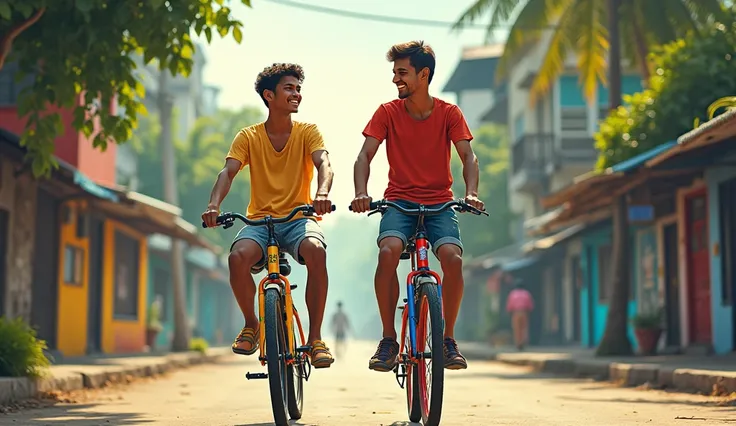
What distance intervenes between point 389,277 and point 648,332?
13176mm

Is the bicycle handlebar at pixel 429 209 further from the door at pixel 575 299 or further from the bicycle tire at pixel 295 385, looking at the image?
the door at pixel 575 299

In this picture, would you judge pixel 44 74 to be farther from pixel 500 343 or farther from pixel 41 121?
pixel 500 343

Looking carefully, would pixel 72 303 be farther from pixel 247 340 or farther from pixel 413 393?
pixel 413 393

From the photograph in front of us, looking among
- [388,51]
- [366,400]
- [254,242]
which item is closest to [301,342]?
[254,242]

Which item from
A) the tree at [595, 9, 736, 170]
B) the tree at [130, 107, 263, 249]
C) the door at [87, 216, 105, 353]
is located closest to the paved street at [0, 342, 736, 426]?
the tree at [595, 9, 736, 170]

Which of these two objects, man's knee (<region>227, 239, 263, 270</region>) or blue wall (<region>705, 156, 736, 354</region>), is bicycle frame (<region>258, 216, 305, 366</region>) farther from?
blue wall (<region>705, 156, 736, 354</region>)

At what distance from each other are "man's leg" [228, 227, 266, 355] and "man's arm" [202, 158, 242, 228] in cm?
20

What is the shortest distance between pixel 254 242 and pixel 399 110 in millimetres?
1187

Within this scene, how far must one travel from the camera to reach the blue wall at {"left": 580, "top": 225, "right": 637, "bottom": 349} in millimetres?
28641

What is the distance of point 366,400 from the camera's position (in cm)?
1111

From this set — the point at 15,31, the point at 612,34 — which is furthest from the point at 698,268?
the point at 15,31

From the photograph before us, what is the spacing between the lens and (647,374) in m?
13.4

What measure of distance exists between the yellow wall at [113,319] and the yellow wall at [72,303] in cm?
180

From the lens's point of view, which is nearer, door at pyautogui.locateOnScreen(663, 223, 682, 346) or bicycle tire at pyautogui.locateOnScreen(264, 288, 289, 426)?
bicycle tire at pyautogui.locateOnScreen(264, 288, 289, 426)
